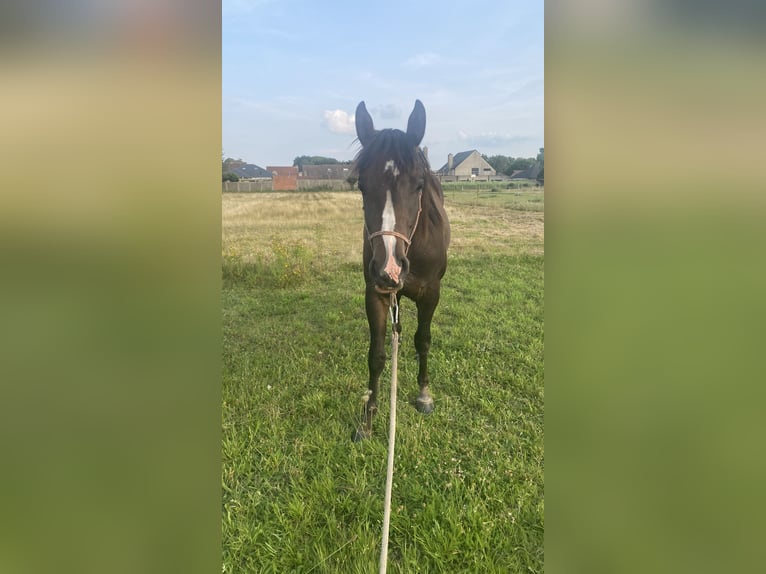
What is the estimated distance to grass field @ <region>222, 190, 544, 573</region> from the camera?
234 centimetres

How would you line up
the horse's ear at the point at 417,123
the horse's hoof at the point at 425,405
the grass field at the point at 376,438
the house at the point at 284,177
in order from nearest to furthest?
the grass field at the point at 376,438
the horse's ear at the point at 417,123
the horse's hoof at the point at 425,405
the house at the point at 284,177

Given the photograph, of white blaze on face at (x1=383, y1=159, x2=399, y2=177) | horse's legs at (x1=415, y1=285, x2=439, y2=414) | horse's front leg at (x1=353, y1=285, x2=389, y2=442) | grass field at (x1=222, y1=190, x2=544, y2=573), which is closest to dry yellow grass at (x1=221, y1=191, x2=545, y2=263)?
grass field at (x1=222, y1=190, x2=544, y2=573)

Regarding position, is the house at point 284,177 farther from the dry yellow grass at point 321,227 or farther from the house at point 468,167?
the house at point 468,167

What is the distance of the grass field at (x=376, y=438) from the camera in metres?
2.34

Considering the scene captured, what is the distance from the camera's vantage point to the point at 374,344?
12.2 ft

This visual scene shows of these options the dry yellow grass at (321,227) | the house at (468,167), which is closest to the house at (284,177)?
the dry yellow grass at (321,227)

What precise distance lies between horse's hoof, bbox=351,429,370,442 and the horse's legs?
0.68m

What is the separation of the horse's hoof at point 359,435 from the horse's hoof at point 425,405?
664 mm
